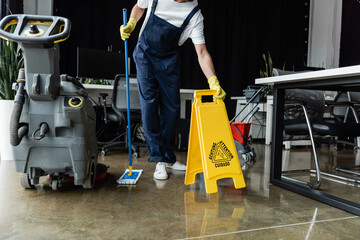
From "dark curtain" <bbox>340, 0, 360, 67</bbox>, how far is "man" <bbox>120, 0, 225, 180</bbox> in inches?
201

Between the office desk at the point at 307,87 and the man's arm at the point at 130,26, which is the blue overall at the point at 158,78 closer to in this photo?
the man's arm at the point at 130,26

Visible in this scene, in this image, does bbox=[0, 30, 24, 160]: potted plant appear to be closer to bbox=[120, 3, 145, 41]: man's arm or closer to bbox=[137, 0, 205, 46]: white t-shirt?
bbox=[120, 3, 145, 41]: man's arm

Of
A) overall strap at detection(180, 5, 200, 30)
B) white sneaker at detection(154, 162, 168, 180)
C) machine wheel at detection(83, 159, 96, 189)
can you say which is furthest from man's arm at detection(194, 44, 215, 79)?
machine wheel at detection(83, 159, 96, 189)

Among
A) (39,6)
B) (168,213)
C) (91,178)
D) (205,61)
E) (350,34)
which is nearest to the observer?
(168,213)

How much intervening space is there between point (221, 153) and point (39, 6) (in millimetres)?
3806

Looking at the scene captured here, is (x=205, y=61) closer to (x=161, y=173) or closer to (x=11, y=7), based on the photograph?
(x=161, y=173)

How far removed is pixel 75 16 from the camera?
13.3ft

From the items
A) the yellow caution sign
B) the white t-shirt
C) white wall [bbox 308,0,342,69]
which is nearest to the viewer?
the yellow caution sign

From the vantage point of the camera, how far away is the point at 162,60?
1.80 metres

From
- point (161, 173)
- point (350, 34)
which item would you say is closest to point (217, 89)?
point (161, 173)

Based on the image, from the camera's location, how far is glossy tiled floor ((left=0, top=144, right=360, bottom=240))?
101cm

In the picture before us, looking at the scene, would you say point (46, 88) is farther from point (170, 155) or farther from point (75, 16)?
point (75, 16)

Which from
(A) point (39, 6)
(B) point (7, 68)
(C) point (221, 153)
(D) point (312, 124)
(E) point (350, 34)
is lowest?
(C) point (221, 153)

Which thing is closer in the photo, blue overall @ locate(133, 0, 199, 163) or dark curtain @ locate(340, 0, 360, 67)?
blue overall @ locate(133, 0, 199, 163)
